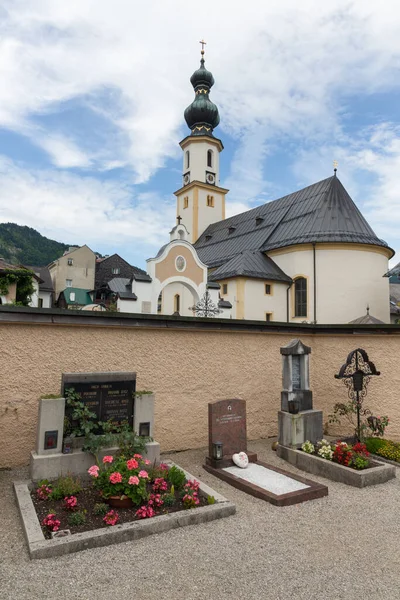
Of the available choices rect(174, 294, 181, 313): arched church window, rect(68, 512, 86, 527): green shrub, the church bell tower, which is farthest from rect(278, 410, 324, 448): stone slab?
the church bell tower

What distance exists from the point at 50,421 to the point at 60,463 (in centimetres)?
63

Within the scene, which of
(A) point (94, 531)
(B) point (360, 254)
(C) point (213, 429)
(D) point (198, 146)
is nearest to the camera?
(A) point (94, 531)

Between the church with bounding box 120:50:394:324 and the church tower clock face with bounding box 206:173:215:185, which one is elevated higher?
the church tower clock face with bounding box 206:173:215:185

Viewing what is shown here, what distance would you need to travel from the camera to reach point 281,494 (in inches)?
233

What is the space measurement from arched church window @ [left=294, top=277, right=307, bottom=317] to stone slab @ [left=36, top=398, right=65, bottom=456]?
70.5 ft

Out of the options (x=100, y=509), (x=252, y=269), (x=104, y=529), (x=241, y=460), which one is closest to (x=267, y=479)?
(x=241, y=460)

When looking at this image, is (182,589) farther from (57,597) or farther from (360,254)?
(360,254)

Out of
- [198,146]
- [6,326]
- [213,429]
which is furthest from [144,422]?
[198,146]

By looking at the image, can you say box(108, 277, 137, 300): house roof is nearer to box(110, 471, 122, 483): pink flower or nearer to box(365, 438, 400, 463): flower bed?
box(365, 438, 400, 463): flower bed

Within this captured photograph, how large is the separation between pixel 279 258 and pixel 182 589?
25.1 metres

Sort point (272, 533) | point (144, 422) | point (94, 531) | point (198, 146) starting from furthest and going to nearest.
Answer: point (198, 146), point (144, 422), point (272, 533), point (94, 531)

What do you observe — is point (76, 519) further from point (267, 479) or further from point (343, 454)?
point (343, 454)

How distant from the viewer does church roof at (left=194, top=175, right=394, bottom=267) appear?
2520 centimetres

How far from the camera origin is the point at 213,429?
7.22 m
